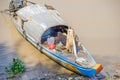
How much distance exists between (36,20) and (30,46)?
154cm

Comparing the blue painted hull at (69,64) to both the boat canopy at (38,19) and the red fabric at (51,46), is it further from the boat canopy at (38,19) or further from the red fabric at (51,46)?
the boat canopy at (38,19)

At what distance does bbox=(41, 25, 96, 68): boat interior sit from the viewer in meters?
11.5

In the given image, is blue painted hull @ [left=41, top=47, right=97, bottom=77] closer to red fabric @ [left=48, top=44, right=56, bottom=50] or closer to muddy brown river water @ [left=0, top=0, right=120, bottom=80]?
red fabric @ [left=48, top=44, right=56, bottom=50]

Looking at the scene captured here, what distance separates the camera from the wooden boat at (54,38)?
37.1 ft

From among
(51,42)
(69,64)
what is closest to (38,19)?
(51,42)

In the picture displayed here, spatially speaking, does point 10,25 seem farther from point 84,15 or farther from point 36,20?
point 84,15

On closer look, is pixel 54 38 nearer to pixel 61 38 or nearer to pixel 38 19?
pixel 61 38

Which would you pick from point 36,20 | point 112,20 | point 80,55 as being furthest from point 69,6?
point 80,55

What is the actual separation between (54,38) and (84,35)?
2.92 meters

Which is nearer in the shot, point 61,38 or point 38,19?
point 61,38

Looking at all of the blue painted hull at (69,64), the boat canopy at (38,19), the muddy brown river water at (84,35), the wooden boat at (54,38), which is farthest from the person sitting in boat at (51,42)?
the muddy brown river water at (84,35)

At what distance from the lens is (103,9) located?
747 inches

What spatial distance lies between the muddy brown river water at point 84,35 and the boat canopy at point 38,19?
1.14m

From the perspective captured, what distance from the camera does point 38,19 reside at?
1425 cm
